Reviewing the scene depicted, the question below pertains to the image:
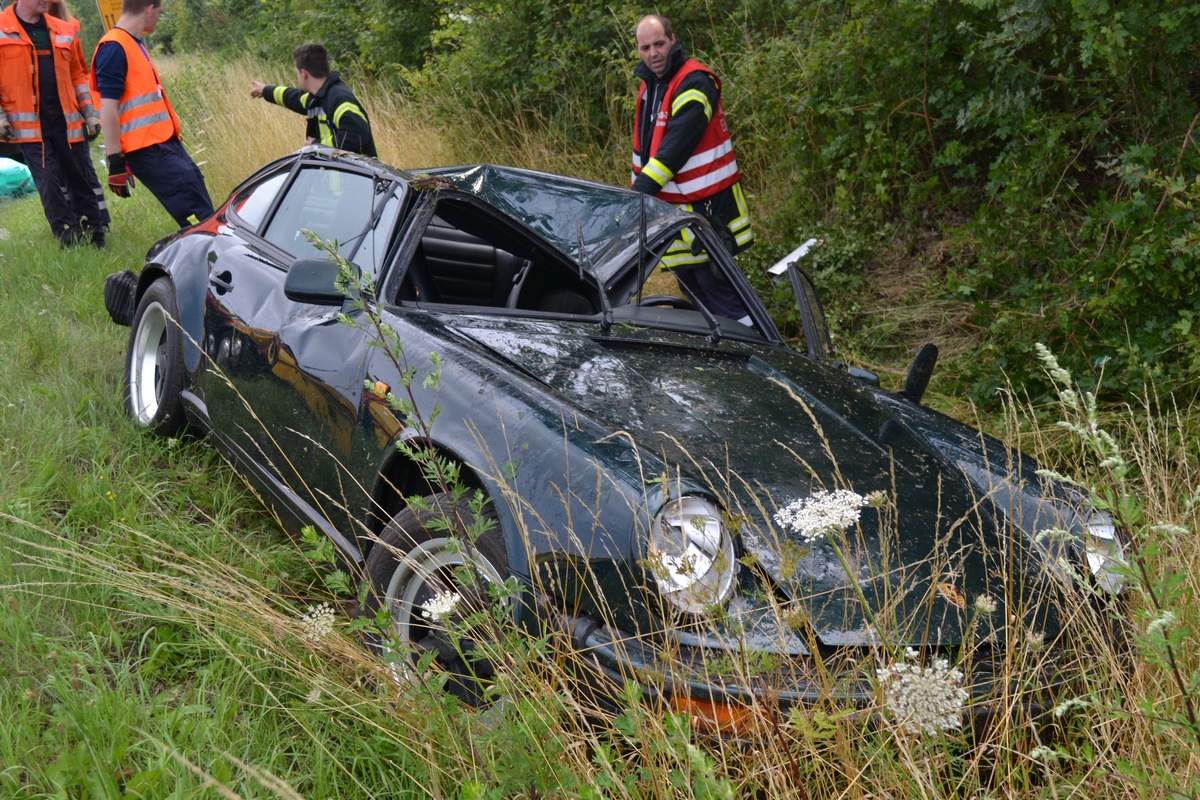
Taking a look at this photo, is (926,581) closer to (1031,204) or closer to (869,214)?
(1031,204)

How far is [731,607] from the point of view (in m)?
2.37

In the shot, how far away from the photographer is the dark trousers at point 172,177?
6.82 m

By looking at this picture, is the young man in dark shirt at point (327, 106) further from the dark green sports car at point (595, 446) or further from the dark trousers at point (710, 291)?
the dark trousers at point (710, 291)

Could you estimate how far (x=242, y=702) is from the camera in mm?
2799

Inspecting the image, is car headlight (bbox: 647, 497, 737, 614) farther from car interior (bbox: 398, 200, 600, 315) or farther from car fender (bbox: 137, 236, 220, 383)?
car fender (bbox: 137, 236, 220, 383)

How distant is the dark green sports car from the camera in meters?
2.31

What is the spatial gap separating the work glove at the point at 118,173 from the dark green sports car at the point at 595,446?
6.82 ft

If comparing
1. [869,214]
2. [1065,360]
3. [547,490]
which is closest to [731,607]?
[547,490]

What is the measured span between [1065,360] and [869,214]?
224 centimetres

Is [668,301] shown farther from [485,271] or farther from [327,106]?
[327,106]

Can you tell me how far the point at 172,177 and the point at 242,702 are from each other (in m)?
5.00

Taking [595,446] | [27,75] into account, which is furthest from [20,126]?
[595,446]

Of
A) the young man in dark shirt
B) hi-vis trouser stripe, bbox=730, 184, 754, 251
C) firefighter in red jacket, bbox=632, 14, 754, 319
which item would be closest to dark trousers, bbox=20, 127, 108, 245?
the young man in dark shirt

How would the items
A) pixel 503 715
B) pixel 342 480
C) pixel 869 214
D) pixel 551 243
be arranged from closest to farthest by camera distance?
pixel 503 715 < pixel 342 480 < pixel 551 243 < pixel 869 214
